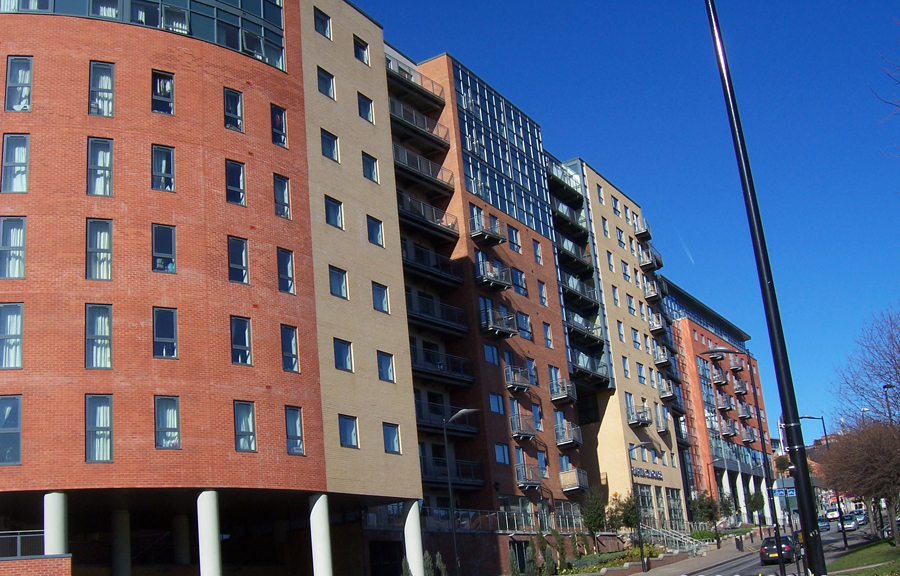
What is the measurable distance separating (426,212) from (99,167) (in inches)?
980

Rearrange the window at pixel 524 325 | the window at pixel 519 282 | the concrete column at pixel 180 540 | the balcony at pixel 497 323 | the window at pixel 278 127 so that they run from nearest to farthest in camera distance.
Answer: the concrete column at pixel 180 540, the window at pixel 278 127, the balcony at pixel 497 323, the window at pixel 524 325, the window at pixel 519 282

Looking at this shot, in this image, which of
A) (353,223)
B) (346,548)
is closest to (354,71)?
(353,223)

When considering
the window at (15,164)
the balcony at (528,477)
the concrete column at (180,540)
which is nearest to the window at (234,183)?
the window at (15,164)

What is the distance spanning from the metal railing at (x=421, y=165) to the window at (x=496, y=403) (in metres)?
12.5

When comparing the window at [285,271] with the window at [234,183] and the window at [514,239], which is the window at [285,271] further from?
the window at [514,239]

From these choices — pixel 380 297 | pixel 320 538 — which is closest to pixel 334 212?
pixel 380 297

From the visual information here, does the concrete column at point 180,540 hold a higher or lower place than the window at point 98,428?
lower

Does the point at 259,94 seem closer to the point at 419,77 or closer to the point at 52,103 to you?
the point at 52,103

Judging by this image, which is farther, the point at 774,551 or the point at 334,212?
the point at 774,551

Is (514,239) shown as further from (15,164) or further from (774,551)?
(15,164)

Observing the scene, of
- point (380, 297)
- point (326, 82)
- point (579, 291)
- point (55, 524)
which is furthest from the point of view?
point (579, 291)

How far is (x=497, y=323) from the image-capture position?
54.2 metres

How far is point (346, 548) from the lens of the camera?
40188mm

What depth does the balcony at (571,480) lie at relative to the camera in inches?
2292
